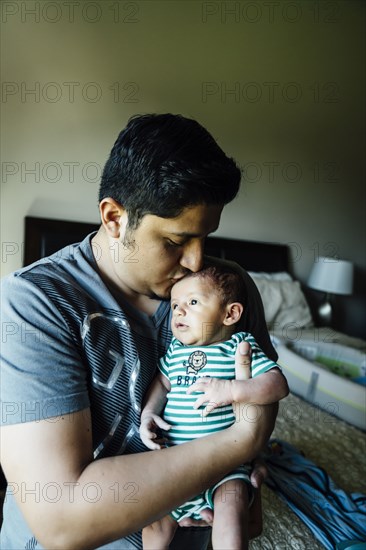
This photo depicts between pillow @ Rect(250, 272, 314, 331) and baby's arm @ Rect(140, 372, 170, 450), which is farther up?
baby's arm @ Rect(140, 372, 170, 450)

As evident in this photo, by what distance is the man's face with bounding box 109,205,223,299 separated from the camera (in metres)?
0.92

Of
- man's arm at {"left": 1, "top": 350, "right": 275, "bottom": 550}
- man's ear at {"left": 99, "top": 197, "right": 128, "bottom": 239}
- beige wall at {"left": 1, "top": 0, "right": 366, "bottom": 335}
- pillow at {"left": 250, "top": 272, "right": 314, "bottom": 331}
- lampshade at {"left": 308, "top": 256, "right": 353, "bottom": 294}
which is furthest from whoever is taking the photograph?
lampshade at {"left": 308, "top": 256, "right": 353, "bottom": 294}

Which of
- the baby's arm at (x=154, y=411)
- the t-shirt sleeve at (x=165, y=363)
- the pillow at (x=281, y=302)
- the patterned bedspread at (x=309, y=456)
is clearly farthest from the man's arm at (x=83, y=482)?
the pillow at (x=281, y=302)

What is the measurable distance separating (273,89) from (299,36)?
1.70 ft

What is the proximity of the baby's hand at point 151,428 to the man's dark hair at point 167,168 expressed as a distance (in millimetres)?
399

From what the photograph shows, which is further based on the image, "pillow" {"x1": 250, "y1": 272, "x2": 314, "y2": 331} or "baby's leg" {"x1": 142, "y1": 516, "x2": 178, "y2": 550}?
"pillow" {"x1": 250, "y1": 272, "x2": 314, "y2": 331}

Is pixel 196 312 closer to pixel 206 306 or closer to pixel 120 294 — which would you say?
pixel 206 306

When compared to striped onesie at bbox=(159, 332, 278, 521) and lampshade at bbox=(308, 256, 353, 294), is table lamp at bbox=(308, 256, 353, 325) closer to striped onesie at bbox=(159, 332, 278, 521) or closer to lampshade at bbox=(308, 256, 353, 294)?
lampshade at bbox=(308, 256, 353, 294)

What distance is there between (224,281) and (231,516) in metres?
0.50

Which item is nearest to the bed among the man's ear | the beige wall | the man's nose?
the beige wall

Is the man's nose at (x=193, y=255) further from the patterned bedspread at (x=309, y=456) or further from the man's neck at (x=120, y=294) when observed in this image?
the patterned bedspread at (x=309, y=456)

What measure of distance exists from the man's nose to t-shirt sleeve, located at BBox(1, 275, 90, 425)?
317 mm

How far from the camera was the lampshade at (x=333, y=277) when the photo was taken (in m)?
3.83

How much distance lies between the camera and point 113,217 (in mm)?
982
